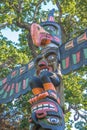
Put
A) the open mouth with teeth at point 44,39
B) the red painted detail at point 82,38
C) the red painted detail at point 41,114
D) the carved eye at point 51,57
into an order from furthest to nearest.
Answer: the open mouth with teeth at point 44,39
the carved eye at point 51,57
the red painted detail at point 82,38
the red painted detail at point 41,114

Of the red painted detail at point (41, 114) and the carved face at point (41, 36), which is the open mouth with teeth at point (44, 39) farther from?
the red painted detail at point (41, 114)

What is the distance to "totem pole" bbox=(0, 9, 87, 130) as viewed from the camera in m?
6.30

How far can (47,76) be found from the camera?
6.84 metres

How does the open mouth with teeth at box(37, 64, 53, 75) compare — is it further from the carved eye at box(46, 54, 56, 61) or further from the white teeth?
the white teeth

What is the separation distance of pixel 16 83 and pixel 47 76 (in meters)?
1.92

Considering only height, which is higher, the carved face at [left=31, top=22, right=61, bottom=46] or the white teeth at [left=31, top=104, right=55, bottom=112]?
the carved face at [left=31, top=22, right=61, bottom=46]

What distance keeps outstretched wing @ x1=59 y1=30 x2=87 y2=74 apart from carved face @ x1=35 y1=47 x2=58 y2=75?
209 mm

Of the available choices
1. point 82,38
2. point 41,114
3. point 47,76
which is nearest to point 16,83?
point 47,76

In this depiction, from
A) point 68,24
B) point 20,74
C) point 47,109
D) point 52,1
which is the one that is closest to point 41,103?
point 47,109

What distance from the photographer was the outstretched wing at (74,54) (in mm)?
7074

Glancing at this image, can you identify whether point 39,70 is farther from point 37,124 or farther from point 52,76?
point 37,124

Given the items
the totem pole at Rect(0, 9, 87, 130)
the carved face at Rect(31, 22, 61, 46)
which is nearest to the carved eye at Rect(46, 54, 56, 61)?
the totem pole at Rect(0, 9, 87, 130)

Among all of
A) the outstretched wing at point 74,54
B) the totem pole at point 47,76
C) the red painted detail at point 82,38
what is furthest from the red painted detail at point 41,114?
the red painted detail at point 82,38

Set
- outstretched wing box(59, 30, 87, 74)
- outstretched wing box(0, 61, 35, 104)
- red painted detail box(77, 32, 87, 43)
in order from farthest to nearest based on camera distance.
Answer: outstretched wing box(0, 61, 35, 104) → red painted detail box(77, 32, 87, 43) → outstretched wing box(59, 30, 87, 74)
